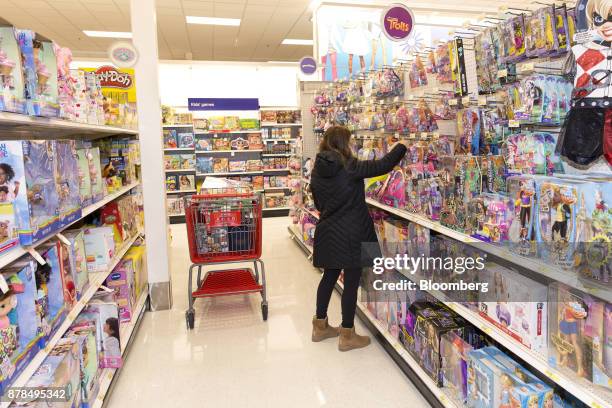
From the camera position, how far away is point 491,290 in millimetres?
2064

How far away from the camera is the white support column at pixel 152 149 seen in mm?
3705

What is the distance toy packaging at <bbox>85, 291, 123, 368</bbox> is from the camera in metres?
2.51

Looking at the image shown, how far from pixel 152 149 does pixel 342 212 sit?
194cm

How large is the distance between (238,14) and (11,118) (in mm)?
7685

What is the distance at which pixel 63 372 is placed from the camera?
180 centimetres

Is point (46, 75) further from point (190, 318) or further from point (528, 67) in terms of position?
point (190, 318)

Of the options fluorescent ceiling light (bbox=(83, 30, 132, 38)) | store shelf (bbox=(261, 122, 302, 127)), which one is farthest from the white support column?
fluorescent ceiling light (bbox=(83, 30, 132, 38))

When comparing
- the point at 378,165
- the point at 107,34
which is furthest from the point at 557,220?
the point at 107,34

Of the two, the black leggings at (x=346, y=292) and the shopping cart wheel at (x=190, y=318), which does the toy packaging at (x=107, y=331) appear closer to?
the shopping cart wheel at (x=190, y=318)

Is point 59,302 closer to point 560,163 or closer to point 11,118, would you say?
point 11,118

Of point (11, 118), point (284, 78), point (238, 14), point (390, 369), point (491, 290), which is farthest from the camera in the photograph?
point (284, 78)

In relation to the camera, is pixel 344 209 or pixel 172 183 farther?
pixel 172 183

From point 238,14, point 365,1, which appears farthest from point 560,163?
point 238,14

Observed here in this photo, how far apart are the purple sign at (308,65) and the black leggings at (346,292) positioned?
3622 millimetres
